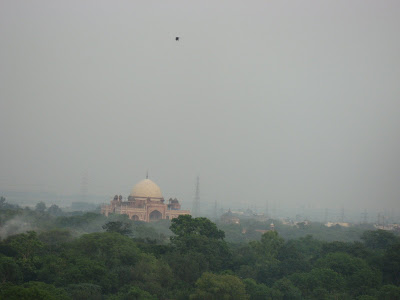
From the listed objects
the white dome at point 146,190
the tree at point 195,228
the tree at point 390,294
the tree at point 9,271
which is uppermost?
the white dome at point 146,190

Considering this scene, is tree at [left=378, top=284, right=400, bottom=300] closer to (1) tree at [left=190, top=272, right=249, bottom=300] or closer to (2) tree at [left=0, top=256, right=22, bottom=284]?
(1) tree at [left=190, top=272, right=249, bottom=300]

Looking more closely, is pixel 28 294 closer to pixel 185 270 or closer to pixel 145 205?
pixel 185 270

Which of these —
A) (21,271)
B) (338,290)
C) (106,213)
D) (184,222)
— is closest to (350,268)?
(338,290)

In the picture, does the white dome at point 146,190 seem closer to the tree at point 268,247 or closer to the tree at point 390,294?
the tree at point 268,247

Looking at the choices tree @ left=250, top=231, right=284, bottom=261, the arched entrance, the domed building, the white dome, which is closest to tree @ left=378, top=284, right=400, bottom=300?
tree @ left=250, top=231, right=284, bottom=261

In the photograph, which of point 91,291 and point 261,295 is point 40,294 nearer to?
point 91,291

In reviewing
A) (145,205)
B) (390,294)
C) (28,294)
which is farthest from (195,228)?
(145,205)

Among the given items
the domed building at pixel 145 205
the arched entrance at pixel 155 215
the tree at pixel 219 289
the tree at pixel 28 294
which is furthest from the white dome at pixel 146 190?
the tree at pixel 28 294
